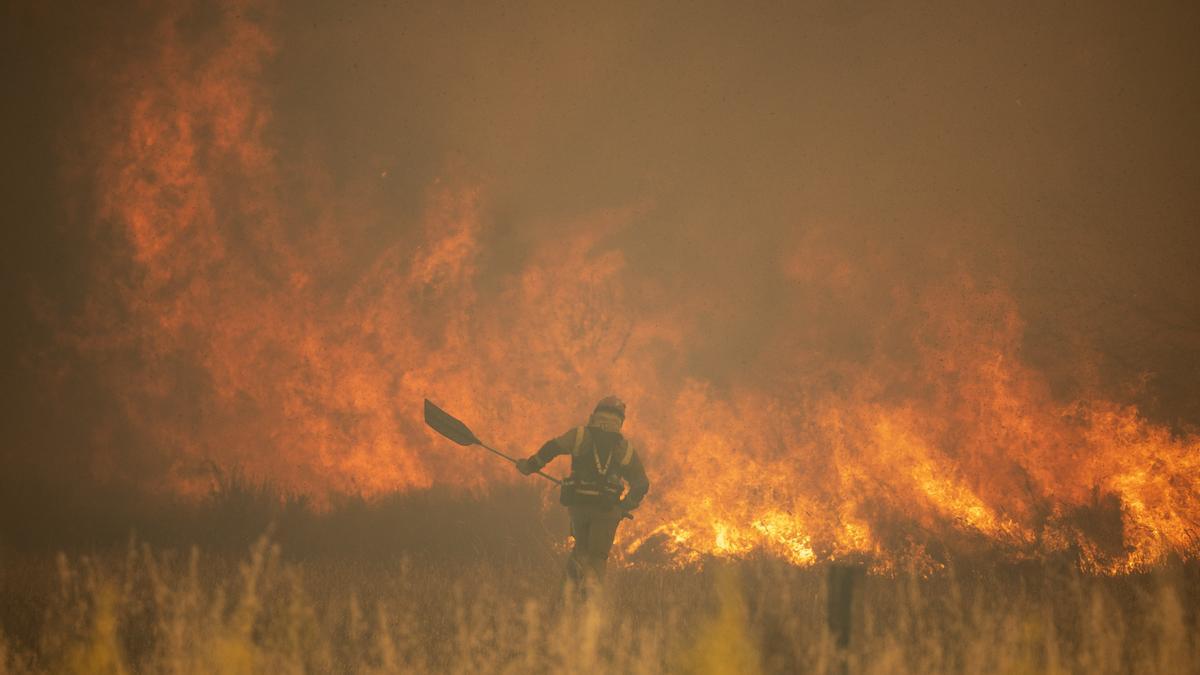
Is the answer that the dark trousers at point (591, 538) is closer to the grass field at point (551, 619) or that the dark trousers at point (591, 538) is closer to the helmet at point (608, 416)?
the grass field at point (551, 619)

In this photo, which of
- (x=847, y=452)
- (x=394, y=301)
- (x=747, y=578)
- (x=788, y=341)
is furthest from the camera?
(x=394, y=301)

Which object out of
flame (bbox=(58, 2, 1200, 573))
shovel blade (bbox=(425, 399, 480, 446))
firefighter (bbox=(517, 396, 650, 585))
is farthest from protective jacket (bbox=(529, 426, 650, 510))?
flame (bbox=(58, 2, 1200, 573))

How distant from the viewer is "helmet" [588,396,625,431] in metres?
9.34

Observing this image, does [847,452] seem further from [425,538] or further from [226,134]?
[226,134]

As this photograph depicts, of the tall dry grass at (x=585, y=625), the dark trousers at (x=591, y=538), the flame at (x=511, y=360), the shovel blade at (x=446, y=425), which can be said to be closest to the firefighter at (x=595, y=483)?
the dark trousers at (x=591, y=538)

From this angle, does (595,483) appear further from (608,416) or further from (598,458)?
(608,416)

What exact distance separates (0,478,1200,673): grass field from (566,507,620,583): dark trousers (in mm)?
366

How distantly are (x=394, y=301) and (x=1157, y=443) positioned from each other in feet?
37.5

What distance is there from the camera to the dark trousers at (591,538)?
9141mm

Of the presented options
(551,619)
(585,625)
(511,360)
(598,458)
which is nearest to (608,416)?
(598,458)

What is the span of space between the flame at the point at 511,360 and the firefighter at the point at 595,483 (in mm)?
4427

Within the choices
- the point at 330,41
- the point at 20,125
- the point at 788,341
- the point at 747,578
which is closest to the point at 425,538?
the point at 747,578

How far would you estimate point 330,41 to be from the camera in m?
16.1

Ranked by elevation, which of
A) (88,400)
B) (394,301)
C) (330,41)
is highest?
(330,41)
